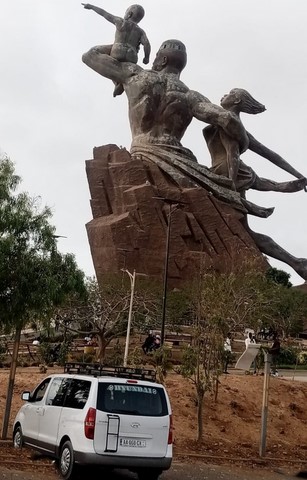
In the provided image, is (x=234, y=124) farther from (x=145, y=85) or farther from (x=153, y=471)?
(x=153, y=471)

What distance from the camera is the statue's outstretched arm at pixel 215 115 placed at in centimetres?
4681

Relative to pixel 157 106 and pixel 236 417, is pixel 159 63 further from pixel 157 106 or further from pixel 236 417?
pixel 236 417

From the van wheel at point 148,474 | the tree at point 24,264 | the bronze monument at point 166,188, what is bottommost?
the van wheel at point 148,474

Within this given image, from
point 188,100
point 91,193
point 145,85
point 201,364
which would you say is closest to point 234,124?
point 188,100

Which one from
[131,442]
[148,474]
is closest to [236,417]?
[148,474]

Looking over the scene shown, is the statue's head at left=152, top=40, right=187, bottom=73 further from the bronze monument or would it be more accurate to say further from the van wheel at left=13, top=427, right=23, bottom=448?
the van wheel at left=13, top=427, right=23, bottom=448

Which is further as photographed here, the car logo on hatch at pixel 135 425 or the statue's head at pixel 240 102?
the statue's head at pixel 240 102

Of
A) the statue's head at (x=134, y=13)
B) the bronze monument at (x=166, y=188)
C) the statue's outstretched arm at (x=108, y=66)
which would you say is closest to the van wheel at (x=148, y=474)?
the bronze monument at (x=166, y=188)

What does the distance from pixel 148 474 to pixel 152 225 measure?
1253 inches

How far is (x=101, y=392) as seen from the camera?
9680 millimetres

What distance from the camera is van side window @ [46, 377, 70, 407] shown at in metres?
10.5

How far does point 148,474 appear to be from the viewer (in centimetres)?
1014

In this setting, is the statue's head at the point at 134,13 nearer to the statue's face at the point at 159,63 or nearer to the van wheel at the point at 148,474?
the statue's face at the point at 159,63

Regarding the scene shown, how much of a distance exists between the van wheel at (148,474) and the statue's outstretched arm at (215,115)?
1514 inches
